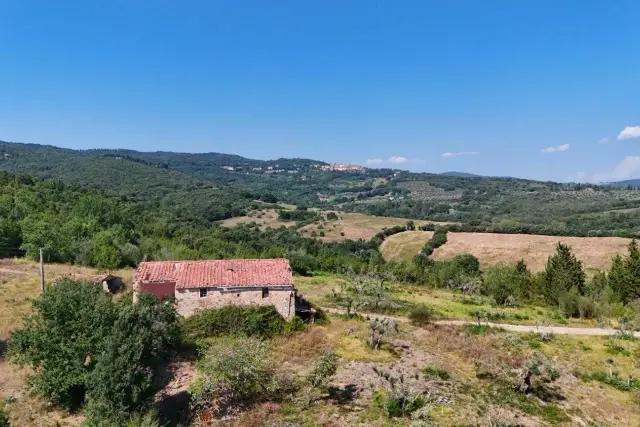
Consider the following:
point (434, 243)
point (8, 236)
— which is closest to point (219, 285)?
point (8, 236)

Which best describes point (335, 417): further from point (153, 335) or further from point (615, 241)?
point (615, 241)

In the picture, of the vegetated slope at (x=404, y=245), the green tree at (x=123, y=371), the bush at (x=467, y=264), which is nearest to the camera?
the green tree at (x=123, y=371)

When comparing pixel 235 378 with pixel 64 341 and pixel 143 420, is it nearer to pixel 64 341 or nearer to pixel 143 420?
pixel 143 420

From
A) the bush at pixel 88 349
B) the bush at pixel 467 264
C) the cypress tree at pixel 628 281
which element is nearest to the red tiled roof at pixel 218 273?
the bush at pixel 88 349

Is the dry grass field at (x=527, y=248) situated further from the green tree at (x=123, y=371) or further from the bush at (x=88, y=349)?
the bush at (x=88, y=349)

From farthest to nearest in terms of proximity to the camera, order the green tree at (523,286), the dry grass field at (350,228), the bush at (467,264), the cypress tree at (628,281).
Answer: the dry grass field at (350,228), the bush at (467,264), the green tree at (523,286), the cypress tree at (628,281)

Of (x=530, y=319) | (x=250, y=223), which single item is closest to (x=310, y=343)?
(x=530, y=319)
